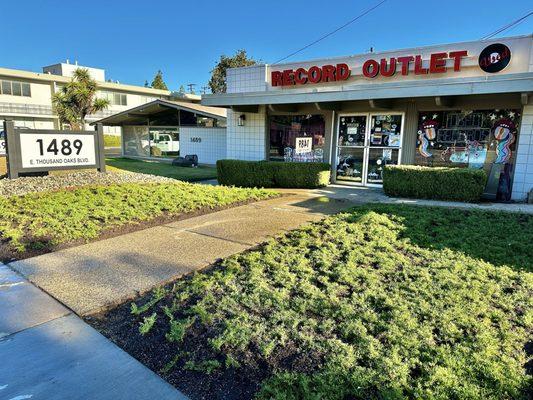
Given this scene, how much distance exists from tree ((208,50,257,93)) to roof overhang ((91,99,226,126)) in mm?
16813

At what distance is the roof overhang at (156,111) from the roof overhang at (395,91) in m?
7.10

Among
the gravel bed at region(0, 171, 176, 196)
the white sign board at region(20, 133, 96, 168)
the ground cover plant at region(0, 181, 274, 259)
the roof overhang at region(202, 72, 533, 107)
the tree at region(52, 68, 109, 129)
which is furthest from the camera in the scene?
the tree at region(52, 68, 109, 129)

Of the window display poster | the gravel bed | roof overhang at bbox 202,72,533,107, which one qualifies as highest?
roof overhang at bbox 202,72,533,107

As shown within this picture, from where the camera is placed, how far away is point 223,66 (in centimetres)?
4144

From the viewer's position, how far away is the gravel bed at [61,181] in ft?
27.5

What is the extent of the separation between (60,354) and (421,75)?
1113 centimetres

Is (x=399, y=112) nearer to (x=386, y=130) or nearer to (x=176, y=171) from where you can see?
(x=386, y=130)

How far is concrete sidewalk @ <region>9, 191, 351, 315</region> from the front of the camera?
394 centimetres

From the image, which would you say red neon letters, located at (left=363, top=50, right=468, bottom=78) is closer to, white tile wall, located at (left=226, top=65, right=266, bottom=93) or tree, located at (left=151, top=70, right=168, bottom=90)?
white tile wall, located at (left=226, top=65, right=266, bottom=93)

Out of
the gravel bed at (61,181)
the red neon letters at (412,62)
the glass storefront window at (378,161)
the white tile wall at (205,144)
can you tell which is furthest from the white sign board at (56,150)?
the white tile wall at (205,144)

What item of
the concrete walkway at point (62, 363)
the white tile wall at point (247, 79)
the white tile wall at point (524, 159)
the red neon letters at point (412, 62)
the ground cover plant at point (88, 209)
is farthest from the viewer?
the white tile wall at point (247, 79)

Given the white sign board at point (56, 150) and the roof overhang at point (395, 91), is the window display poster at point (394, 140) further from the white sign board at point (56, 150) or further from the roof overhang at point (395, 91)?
the white sign board at point (56, 150)

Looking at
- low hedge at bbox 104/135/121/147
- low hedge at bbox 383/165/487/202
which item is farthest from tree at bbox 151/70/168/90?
low hedge at bbox 383/165/487/202

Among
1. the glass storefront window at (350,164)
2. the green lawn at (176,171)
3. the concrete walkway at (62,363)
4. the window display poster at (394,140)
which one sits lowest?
the concrete walkway at (62,363)
